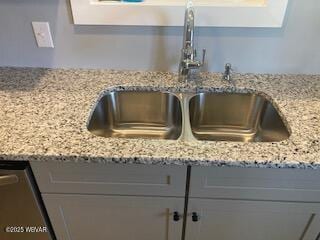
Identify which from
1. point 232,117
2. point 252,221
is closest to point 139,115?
point 232,117

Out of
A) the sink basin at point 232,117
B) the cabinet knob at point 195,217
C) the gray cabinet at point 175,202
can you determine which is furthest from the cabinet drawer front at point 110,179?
the sink basin at point 232,117

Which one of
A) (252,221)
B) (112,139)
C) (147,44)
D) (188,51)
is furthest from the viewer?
(147,44)

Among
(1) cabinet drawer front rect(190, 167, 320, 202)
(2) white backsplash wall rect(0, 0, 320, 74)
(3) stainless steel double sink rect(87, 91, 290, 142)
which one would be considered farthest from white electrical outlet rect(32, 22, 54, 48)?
(1) cabinet drawer front rect(190, 167, 320, 202)

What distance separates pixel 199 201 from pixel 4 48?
115 cm

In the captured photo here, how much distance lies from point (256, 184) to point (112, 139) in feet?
1.70

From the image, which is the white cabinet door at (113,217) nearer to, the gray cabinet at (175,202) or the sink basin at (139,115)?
the gray cabinet at (175,202)

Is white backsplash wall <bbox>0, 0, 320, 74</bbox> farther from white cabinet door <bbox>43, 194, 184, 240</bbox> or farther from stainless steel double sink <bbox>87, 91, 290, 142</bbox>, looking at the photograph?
white cabinet door <bbox>43, 194, 184, 240</bbox>

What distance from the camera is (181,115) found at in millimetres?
1271

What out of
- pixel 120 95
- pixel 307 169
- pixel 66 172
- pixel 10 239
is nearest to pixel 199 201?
pixel 307 169

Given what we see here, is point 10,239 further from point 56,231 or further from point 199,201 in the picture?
point 199,201

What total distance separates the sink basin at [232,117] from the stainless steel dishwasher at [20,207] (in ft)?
2.40

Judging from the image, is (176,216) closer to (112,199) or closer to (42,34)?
(112,199)

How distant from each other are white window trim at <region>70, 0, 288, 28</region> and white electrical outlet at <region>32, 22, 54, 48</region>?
0.15 m

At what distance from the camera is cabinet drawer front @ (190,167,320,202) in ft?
3.08
